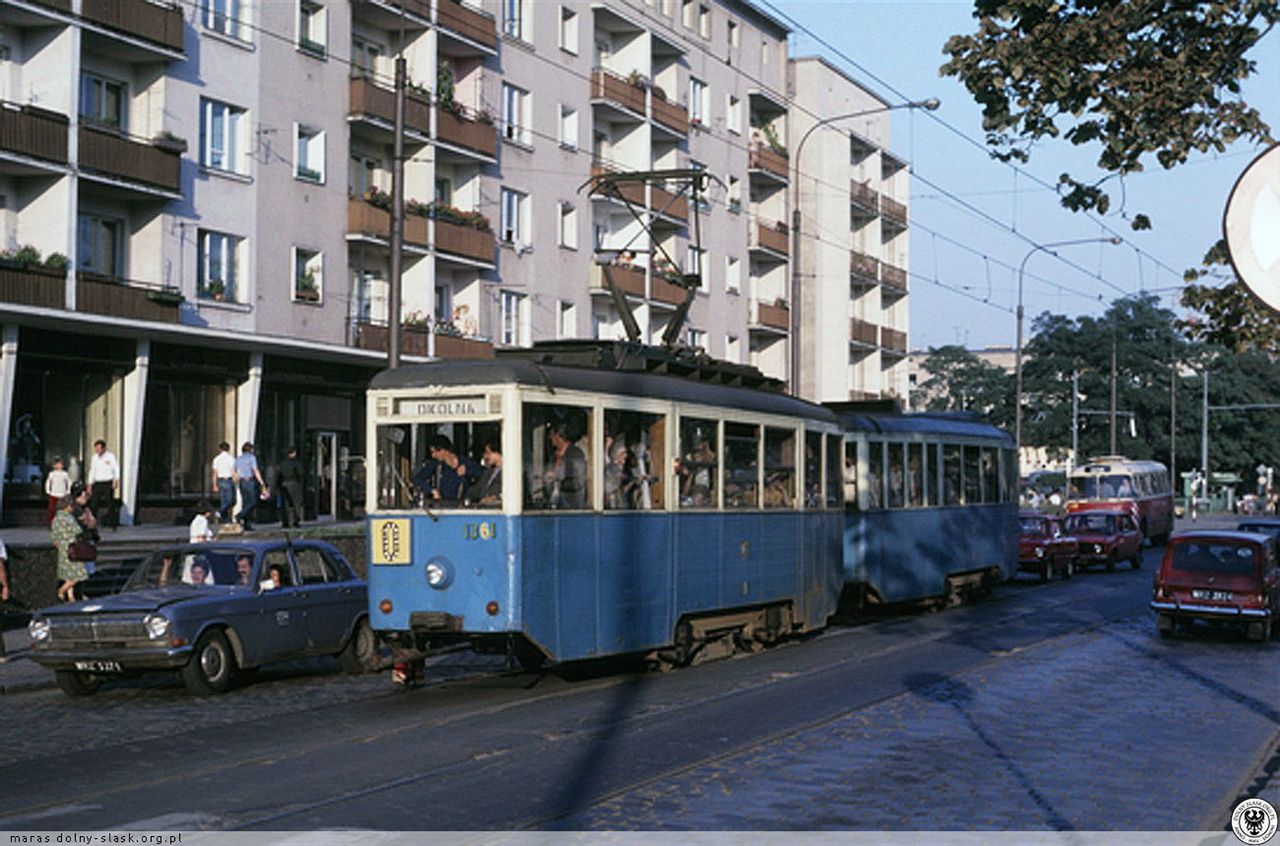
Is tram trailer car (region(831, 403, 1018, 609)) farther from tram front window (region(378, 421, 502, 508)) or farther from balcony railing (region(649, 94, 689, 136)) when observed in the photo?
balcony railing (region(649, 94, 689, 136))

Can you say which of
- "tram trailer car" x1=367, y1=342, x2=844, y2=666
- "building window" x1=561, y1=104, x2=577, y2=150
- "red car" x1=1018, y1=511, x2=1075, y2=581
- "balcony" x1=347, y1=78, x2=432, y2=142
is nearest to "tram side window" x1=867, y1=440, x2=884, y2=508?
"tram trailer car" x1=367, y1=342, x2=844, y2=666

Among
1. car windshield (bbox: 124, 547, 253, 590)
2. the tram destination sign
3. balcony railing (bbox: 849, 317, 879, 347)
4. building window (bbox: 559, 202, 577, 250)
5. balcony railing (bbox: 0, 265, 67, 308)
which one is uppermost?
building window (bbox: 559, 202, 577, 250)

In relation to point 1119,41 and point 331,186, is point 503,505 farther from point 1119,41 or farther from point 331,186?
point 331,186

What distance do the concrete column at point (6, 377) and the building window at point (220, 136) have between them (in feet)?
20.5

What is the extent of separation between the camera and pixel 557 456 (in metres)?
15.3

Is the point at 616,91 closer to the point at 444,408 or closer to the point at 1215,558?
the point at 1215,558

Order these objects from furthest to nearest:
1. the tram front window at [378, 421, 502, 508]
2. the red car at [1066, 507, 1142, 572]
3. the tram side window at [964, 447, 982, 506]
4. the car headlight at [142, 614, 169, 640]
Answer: the red car at [1066, 507, 1142, 572] → the tram side window at [964, 447, 982, 506] → the car headlight at [142, 614, 169, 640] → the tram front window at [378, 421, 502, 508]

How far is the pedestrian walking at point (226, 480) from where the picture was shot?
3122 cm

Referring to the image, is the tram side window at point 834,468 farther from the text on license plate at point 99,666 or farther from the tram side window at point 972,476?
the text on license plate at point 99,666

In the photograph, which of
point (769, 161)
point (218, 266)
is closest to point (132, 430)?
point (218, 266)

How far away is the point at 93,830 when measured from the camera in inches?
355

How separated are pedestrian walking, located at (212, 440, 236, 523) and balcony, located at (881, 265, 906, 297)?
46.1 metres

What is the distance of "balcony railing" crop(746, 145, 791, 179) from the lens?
62094 millimetres
